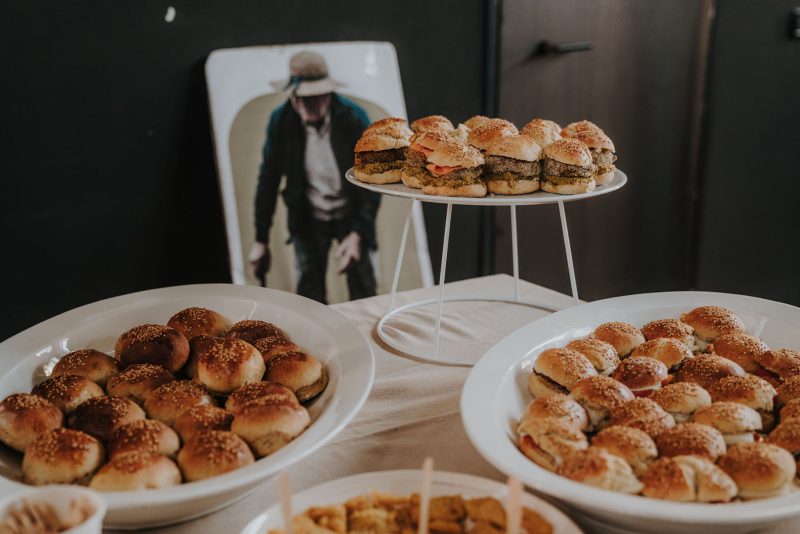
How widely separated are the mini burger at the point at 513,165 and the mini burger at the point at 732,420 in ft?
2.18

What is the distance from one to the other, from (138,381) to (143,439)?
19 cm

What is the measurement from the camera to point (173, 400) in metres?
1.02

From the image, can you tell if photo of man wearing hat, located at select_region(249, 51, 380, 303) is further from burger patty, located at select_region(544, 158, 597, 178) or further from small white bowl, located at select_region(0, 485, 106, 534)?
small white bowl, located at select_region(0, 485, 106, 534)

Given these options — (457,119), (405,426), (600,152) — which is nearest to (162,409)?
(405,426)

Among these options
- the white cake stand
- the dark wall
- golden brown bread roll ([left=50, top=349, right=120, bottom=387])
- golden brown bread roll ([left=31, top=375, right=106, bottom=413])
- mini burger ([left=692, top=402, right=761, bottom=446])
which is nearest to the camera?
mini burger ([left=692, top=402, right=761, bottom=446])

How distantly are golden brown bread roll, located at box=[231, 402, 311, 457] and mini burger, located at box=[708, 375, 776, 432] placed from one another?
1.88 ft

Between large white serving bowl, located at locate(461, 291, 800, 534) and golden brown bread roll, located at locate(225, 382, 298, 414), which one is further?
golden brown bread roll, located at locate(225, 382, 298, 414)

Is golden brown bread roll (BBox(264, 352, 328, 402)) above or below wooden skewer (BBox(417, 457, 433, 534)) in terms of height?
below

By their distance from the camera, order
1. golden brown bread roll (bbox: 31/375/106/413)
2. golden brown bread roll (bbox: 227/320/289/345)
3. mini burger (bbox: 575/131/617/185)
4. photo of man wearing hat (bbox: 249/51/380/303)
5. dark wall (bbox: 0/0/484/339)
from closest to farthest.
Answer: golden brown bread roll (bbox: 31/375/106/413) < golden brown bread roll (bbox: 227/320/289/345) < mini burger (bbox: 575/131/617/185) < dark wall (bbox: 0/0/484/339) < photo of man wearing hat (bbox: 249/51/380/303)

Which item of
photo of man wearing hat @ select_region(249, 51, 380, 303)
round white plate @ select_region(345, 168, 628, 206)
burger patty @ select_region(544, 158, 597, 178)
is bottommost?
photo of man wearing hat @ select_region(249, 51, 380, 303)

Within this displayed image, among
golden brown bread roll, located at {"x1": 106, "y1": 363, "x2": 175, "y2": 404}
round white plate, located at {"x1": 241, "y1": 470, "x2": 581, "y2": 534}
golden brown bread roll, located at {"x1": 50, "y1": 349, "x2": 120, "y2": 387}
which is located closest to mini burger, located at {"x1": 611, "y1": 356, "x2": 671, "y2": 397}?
round white plate, located at {"x1": 241, "y1": 470, "x2": 581, "y2": 534}

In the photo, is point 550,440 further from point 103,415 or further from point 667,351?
point 103,415

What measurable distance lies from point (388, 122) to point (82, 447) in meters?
1.04

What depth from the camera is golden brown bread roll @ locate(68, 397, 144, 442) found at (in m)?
0.96
